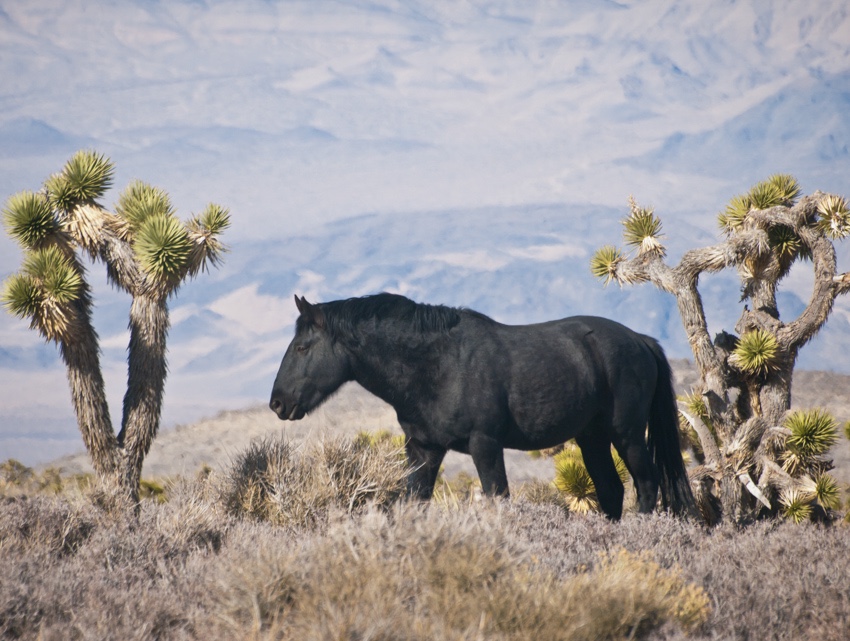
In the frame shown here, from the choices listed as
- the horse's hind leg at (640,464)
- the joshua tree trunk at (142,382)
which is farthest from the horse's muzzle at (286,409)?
the joshua tree trunk at (142,382)

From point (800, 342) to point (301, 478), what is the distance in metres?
7.26

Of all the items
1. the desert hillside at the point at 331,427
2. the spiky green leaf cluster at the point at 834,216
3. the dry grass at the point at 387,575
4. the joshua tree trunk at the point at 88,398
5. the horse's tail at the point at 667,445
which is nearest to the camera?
the dry grass at the point at 387,575

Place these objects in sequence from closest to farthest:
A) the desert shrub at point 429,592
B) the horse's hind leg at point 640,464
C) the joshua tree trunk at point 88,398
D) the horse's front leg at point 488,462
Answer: the desert shrub at point 429,592, the horse's front leg at point 488,462, the horse's hind leg at point 640,464, the joshua tree trunk at point 88,398

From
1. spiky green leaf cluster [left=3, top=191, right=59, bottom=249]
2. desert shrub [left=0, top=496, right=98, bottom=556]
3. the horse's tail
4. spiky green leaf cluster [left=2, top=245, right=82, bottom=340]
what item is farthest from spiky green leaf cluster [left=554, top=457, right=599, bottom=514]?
spiky green leaf cluster [left=3, top=191, right=59, bottom=249]

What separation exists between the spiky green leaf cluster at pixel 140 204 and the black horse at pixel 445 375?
4913mm

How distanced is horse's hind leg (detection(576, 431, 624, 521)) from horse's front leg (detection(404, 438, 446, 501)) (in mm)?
2108

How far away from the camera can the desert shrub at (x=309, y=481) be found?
7.85m

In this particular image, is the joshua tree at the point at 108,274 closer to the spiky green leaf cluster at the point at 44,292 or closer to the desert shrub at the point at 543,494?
the spiky green leaf cluster at the point at 44,292

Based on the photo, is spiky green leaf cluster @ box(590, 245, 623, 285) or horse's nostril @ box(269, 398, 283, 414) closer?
horse's nostril @ box(269, 398, 283, 414)

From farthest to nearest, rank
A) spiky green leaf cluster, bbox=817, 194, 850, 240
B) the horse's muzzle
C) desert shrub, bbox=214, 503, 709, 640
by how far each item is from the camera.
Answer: spiky green leaf cluster, bbox=817, 194, 850, 240 → the horse's muzzle → desert shrub, bbox=214, 503, 709, 640

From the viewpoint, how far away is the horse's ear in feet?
26.5

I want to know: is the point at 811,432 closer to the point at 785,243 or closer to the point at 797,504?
the point at 797,504

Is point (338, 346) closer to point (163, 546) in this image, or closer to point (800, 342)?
point (163, 546)

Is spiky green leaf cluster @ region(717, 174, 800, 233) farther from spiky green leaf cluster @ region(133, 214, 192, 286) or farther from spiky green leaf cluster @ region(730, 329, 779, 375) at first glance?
spiky green leaf cluster @ region(133, 214, 192, 286)
